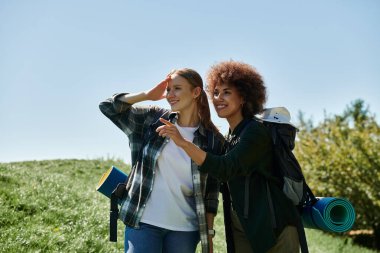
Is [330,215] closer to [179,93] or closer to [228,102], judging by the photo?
[228,102]

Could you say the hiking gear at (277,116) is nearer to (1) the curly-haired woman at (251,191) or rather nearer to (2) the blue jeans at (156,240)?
(1) the curly-haired woman at (251,191)

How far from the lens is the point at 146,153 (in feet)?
11.4

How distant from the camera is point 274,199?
10.00 feet

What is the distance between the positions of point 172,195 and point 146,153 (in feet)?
1.39

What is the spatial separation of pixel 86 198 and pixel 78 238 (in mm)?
2750

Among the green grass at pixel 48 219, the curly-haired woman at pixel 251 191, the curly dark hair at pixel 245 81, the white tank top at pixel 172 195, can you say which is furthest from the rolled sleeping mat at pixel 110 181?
the green grass at pixel 48 219

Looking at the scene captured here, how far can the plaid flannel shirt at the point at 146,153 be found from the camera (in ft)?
10.9

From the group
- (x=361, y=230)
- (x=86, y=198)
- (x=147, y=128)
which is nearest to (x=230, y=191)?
(x=147, y=128)

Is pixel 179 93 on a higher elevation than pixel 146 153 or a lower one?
higher

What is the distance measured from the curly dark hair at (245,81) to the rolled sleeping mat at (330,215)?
2.93 feet

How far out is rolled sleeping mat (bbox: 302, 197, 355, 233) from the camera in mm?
3027

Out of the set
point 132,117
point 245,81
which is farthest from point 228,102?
point 132,117

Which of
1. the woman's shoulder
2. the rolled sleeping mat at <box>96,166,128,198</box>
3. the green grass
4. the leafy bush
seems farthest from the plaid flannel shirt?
the leafy bush

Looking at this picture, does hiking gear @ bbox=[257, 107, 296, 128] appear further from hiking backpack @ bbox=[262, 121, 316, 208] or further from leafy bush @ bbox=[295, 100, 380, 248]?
leafy bush @ bbox=[295, 100, 380, 248]
